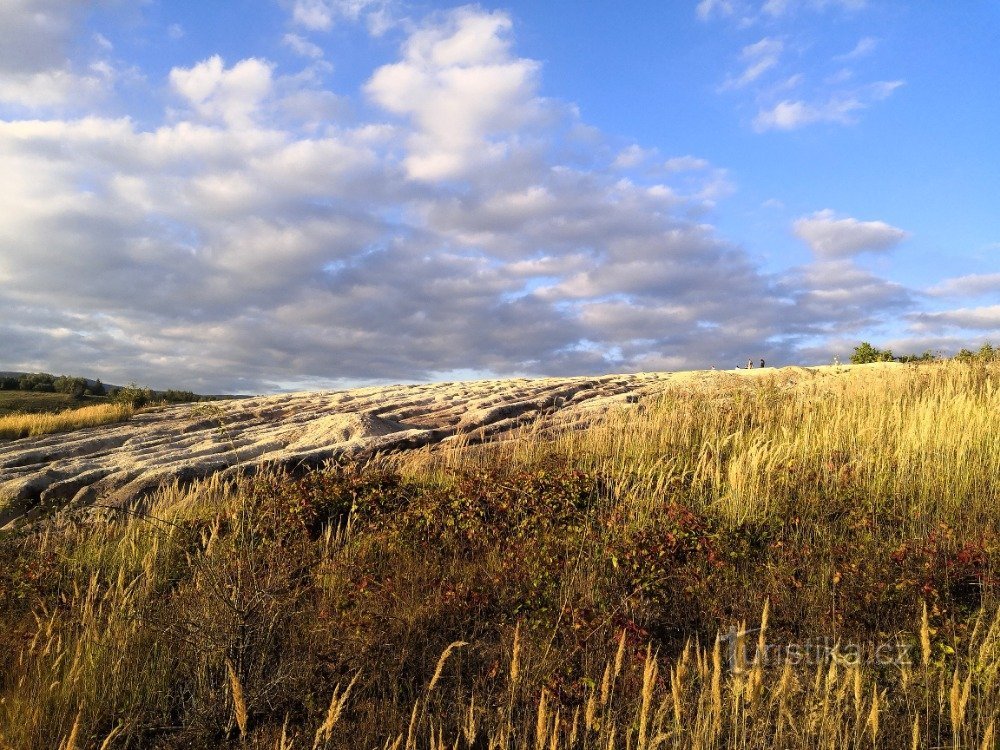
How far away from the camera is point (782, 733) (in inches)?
115

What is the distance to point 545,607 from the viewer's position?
438 centimetres

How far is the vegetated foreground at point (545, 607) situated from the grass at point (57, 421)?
413 inches

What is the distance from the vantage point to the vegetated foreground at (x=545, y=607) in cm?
315

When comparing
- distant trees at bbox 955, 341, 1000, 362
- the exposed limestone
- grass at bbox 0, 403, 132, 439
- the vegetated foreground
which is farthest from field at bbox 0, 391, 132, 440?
distant trees at bbox 955, 341, 1000, 362

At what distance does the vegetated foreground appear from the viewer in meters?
3.15

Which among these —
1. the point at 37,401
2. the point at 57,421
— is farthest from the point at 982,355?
the point at 37,401

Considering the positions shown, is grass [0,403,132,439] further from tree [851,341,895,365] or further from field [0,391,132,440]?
tree [851,341,895,365]

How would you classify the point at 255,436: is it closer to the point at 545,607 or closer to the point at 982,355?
the point at 545,607

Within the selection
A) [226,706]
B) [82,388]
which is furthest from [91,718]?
[82,388]

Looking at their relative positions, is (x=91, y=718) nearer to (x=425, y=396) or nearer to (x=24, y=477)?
(x=24, y=477)

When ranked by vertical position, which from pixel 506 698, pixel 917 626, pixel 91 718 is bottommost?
pixel 91 718

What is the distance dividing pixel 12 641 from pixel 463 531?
3.32 m

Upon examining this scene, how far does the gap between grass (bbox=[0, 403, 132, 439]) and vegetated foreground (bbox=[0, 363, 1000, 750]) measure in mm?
10498

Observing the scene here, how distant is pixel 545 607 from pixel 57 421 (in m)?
16.7
